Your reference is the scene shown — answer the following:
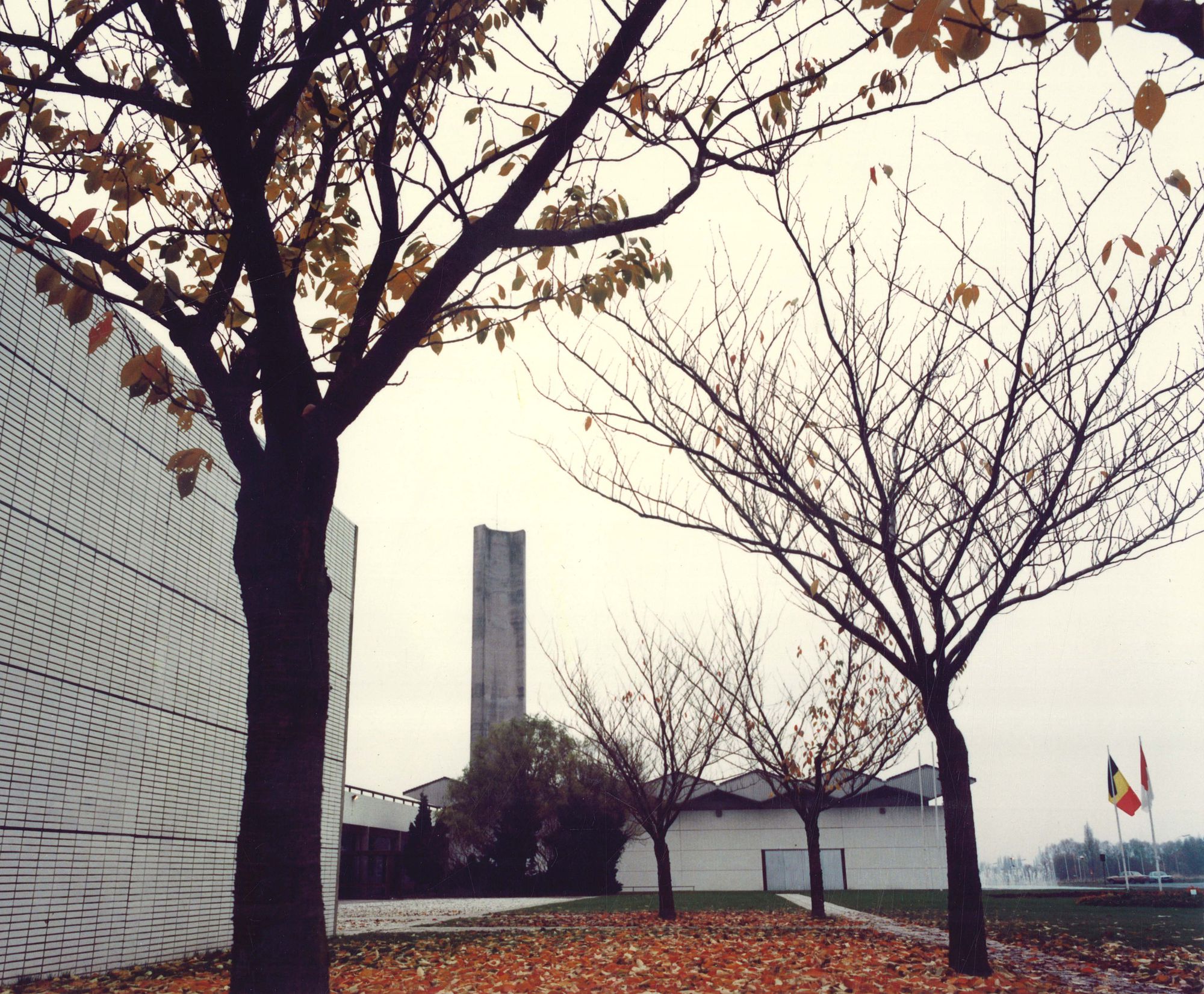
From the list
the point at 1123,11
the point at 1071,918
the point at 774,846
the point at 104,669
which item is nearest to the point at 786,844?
the point at 774,846

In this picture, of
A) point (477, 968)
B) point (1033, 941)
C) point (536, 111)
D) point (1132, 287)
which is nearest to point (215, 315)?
point (536, 111)

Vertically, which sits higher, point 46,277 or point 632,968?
point 46,277

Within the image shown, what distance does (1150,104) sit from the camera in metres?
2.13

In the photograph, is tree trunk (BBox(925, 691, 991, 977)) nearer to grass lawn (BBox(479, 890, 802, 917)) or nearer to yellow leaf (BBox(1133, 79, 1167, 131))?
yellow leaf (BBox(1133, 79, 1167, 131))

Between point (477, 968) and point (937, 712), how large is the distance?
4526 millimetres

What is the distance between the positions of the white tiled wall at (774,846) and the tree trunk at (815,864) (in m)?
18.9

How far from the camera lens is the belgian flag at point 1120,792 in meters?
20.9

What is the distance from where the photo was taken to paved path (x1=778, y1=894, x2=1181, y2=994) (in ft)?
20.6

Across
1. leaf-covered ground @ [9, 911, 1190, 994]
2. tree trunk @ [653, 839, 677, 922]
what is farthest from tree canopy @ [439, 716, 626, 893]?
leaf-covered ground @ [9, 911, 1190, 994]

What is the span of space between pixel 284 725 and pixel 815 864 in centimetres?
1483

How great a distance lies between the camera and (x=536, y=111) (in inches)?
174

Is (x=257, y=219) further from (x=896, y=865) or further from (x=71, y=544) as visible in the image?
(x=896, y=865)

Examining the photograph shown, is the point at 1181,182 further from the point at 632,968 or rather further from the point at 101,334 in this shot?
the point at 632,968

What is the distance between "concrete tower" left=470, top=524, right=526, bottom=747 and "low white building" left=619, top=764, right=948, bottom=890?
448 inches
